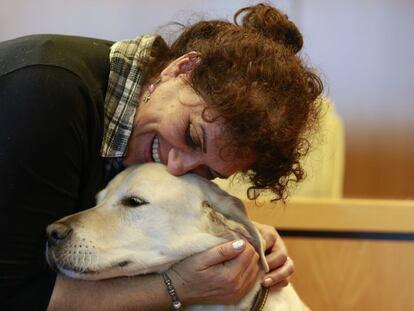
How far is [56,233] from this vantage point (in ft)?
3.81

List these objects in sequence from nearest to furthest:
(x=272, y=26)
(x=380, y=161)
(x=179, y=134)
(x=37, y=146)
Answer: (x=37, y=146)
(x=179, y=134)
(x=272, y=26)
(x=380, y=161)

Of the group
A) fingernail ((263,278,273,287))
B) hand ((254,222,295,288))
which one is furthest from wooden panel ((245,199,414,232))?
fingernail ((263,278,273,287))

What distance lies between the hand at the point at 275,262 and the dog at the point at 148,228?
0.10ft

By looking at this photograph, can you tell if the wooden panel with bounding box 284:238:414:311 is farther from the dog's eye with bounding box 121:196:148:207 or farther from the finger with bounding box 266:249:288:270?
the dog's eye with bounding box 121:196:148:207

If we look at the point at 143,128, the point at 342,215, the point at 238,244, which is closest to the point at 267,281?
the point at 238,244

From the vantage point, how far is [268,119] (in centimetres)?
118

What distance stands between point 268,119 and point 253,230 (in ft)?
0.93

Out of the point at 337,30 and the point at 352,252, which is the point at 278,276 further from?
the point at 337,30

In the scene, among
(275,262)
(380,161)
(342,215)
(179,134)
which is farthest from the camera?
(380,161)

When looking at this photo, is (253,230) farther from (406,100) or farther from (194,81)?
(406,100)

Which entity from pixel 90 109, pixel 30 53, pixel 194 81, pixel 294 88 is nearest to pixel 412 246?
pixel 294 88

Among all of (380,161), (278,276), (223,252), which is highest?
(223,252)

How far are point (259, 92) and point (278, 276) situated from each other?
1.54ft

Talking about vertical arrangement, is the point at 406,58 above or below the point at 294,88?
below
